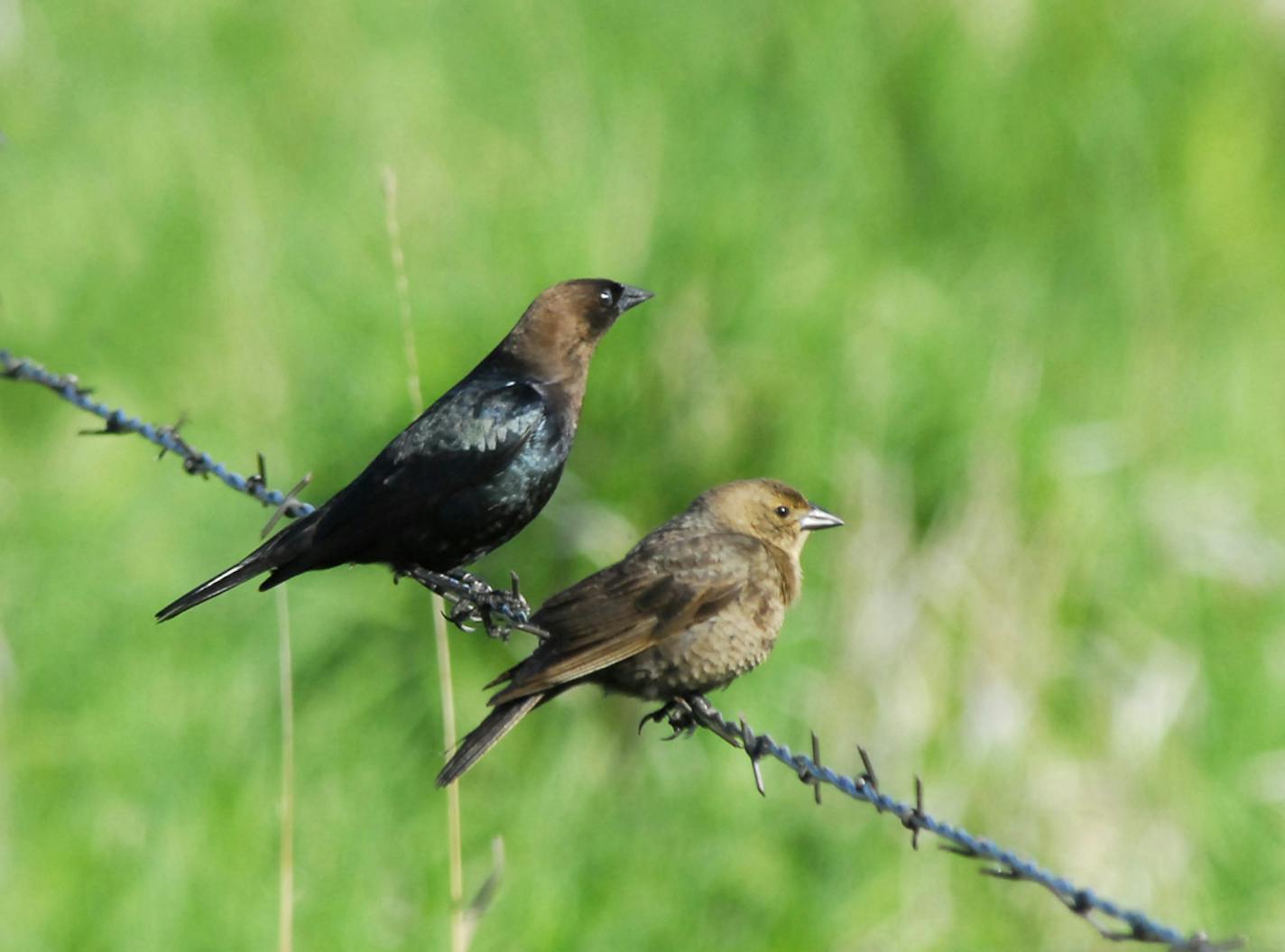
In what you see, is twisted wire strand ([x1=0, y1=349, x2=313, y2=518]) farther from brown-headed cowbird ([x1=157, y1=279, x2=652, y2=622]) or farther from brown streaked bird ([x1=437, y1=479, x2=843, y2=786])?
Result: brown streaked bird ([x1=437, y1=479, x2=843, y2=786])

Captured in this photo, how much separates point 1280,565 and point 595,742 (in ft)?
7.53

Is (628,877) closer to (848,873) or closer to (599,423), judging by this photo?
(848,873)

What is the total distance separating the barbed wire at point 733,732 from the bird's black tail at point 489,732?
6.5 inches

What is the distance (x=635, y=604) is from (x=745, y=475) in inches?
88.4

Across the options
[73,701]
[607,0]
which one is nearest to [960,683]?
[73,701]

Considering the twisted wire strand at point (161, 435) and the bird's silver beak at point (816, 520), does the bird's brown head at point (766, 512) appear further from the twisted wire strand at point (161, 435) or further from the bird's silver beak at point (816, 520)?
the twisted wire strand at point (161, 435)

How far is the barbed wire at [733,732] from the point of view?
3.44 meters

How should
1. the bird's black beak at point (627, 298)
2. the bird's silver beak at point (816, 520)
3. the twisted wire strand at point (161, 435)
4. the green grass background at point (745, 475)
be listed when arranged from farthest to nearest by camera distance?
1. the green grass background at point (745, 475)
2. the bird's black beak at point (627, 298)
3. the bird's silver beak at point (816, 520)
4. the twisted wire strand at point (161, 435)

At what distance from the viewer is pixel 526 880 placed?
6.10 meters

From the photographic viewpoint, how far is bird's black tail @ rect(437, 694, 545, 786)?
459 cm

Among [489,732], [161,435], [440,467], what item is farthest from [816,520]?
[161,435]

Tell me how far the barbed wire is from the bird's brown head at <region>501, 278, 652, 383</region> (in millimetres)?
505

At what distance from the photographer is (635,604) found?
4871 millimetres

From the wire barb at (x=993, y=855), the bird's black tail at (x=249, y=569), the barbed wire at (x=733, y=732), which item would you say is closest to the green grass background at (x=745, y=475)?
the barbed wire at (x=733, y=732)
